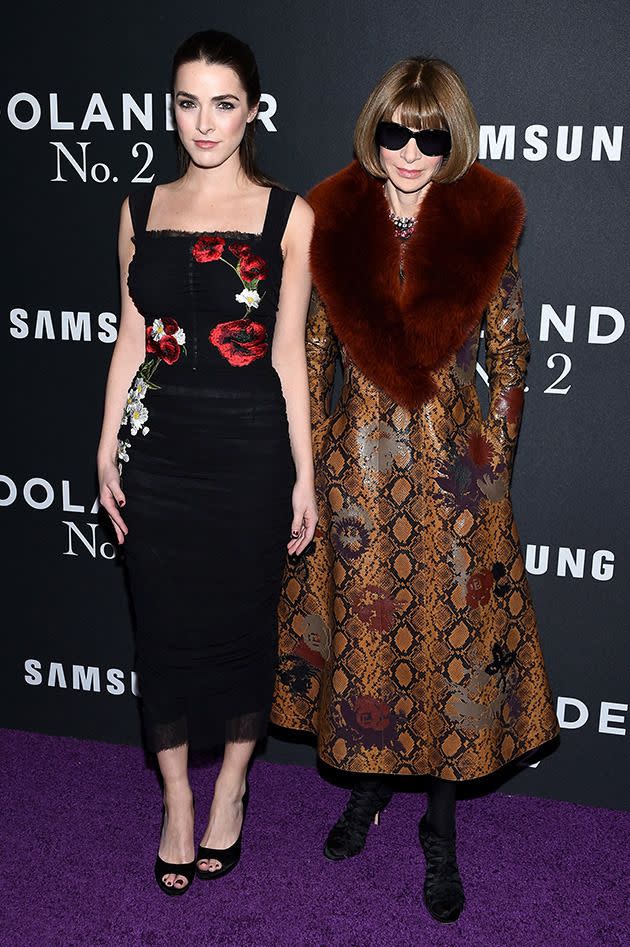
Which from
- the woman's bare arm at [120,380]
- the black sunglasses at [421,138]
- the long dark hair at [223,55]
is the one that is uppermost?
the long dark hair at [223,55]

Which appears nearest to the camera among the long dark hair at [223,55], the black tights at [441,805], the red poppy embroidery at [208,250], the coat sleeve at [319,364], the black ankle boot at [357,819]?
the long dark hair at [223,55]

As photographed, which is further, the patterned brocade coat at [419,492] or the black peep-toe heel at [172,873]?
the black peep-toe heel at [172,873]

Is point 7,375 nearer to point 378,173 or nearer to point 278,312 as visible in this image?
point 278,312

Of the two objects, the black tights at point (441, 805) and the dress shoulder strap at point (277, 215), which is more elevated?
the dress shoulder strap at point (277, 215)

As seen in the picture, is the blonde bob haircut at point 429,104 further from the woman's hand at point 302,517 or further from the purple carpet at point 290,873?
the purple carpet at point 290,873

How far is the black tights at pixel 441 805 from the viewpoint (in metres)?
2.71

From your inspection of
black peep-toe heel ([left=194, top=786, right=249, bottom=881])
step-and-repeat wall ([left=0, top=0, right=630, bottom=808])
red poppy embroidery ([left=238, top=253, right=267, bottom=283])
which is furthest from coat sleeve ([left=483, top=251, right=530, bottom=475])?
black peep-toe heel ([left=194, top=786, right=249, bottom=881])

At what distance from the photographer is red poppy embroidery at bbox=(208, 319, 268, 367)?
2408mm

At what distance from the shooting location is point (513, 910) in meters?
2.63

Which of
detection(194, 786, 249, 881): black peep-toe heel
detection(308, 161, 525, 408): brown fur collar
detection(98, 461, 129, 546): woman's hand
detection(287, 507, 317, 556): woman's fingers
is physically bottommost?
detection(194, 786, 249, 881): black peep-toe heel

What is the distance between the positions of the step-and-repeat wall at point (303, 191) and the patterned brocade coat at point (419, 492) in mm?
368

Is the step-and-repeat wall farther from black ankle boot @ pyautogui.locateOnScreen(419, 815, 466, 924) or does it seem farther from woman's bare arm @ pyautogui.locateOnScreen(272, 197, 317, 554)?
black ankle boot @ pyautogui.locateOnScreen(419, 815, 466, 924)

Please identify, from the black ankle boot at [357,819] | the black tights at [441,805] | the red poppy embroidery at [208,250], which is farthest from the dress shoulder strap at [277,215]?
the black ankle boot at [357,819]

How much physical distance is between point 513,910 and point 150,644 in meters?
1.21
